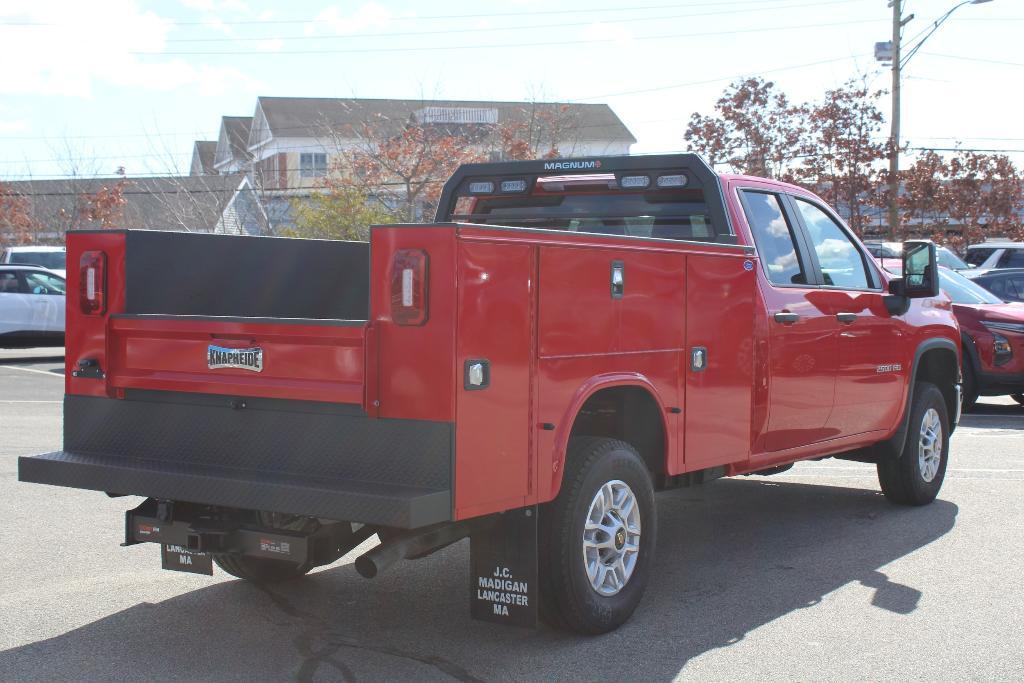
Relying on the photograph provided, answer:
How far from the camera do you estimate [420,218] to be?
27.2 m

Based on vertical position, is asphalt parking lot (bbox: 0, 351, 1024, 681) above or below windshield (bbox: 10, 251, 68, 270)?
below

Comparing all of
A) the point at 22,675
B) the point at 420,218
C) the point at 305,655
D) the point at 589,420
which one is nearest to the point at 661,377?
the point at 589,420

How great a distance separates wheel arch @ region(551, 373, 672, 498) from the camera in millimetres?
5586

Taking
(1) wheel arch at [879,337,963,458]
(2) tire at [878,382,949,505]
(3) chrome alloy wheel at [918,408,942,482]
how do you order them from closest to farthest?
(1) wheel arch at [879,337,963,458], (2) tire at [878,382,949,505], (3) chrome alloy wheel at [918,408,942,482]

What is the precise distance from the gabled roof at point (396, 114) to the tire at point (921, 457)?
26.6 meters

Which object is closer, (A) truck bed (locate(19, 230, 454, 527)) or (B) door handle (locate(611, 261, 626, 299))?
(A) truck bed (locate(19, 230, 454, 527))

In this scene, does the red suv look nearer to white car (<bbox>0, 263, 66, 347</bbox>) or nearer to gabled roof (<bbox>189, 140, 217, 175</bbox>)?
white car (<bbox>0, 263, 66, 347</bbox>)

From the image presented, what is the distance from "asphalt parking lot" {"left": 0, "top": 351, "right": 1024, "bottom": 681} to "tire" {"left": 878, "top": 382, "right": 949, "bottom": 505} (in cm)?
17

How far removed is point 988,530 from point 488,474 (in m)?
4.56

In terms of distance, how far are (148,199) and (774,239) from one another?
48.5 m

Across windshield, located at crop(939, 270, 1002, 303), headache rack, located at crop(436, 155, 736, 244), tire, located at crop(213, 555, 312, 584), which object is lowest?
tire, located at crop(213, 555, 312, 584)

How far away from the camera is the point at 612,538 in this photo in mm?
5477

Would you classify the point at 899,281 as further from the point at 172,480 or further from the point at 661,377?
the point at 172,480

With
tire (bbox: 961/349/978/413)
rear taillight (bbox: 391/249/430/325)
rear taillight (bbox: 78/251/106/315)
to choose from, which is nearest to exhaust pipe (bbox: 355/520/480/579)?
rear taillight (bbox: 391/249/430/325)
